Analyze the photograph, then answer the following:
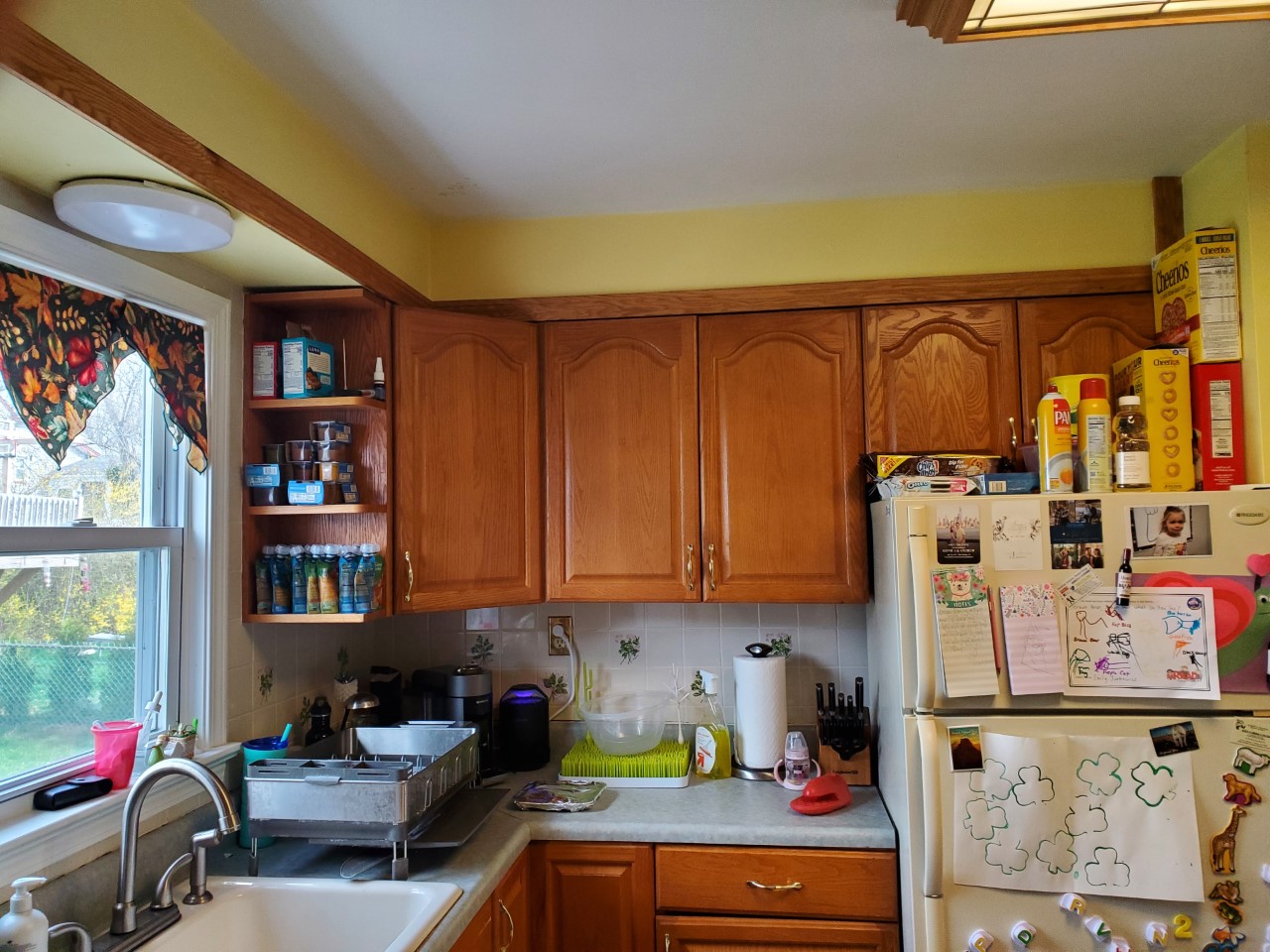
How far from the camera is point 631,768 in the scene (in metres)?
2.30

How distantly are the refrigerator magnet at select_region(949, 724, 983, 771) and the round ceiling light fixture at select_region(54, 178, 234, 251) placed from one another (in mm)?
1685

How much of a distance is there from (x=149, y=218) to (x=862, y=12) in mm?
1246

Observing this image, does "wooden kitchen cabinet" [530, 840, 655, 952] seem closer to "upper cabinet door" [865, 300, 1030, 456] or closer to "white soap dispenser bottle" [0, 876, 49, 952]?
"white soap dispenser bottle" [0, 876, 49, 952]

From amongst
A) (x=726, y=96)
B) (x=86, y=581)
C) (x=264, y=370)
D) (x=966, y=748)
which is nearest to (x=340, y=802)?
(x=86, y=581)

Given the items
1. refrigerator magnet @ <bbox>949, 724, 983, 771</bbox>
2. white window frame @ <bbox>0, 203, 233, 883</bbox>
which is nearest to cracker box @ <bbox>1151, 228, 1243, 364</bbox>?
refrigerator magnet @ <bbox>949, 724, 983, 771</bbox>

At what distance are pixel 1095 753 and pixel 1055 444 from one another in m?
0.64

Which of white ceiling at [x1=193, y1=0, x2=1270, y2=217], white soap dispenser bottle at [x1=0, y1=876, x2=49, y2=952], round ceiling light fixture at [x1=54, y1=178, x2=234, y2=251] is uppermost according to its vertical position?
white ceiling at [x1=193, y1=0, x2=1270, y2=217]

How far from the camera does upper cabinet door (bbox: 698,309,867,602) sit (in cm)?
221

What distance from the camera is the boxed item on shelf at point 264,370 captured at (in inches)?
78.0

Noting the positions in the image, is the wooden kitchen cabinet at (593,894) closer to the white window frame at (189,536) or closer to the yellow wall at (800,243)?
the white window frame at (189,536)

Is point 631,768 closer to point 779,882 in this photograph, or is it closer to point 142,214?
point 779,882

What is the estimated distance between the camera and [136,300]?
164 centimetres

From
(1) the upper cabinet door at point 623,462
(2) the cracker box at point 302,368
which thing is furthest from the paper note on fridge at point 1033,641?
(2) the cracker box at point 302,368

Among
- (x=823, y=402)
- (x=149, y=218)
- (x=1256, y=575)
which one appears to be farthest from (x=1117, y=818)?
(x=149, y=218)
